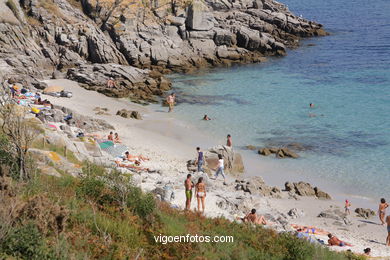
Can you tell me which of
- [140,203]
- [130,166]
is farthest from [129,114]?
[140,203]

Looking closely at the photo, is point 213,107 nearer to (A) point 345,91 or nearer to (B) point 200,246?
(A) point 345,91

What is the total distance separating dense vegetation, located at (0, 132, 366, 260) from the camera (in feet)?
25.6

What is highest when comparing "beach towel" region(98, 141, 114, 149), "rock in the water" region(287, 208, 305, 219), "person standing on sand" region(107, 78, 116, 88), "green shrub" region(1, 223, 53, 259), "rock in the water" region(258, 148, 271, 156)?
"green shrub" region(1, 223, 53, 259)

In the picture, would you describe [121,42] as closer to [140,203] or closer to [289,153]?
[289,153]

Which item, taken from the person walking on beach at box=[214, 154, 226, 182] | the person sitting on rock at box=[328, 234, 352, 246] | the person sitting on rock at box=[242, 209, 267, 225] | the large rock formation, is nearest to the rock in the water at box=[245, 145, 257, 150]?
the person walking on beach at box=[214, 154, 226, 182]

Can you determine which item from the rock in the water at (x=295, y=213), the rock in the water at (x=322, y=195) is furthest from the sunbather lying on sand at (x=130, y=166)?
the rock in the water at (x=322, y=195)

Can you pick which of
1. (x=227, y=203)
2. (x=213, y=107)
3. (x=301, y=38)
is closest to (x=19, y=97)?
(x=213, y=107)

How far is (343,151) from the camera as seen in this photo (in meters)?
25.7

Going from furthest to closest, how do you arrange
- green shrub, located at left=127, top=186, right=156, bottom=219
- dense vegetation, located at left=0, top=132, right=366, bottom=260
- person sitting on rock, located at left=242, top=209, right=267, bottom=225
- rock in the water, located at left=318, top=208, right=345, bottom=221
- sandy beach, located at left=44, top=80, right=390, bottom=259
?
rock in the water, located at left=318, top=208, right=345, bottom=221 < sandy beach, located at left=44, top=80, right=390, bottom=259 < person sitting on rock, located at left=242, top=209, right=267, bottom=225 < green shrub, located at left=127, top=186, right=156, bottom=219 < dense vegetation, located at left=0, top=132, right=366, bottom=260

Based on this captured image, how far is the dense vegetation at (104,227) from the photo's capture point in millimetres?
7812

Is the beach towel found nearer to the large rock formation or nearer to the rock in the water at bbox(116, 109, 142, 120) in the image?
the rock in the water at bbox(116, 109, 142, 120)

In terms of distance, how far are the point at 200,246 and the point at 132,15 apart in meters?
43.5

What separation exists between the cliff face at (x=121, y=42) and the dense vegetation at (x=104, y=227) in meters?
25.3

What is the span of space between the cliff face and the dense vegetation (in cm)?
2533
